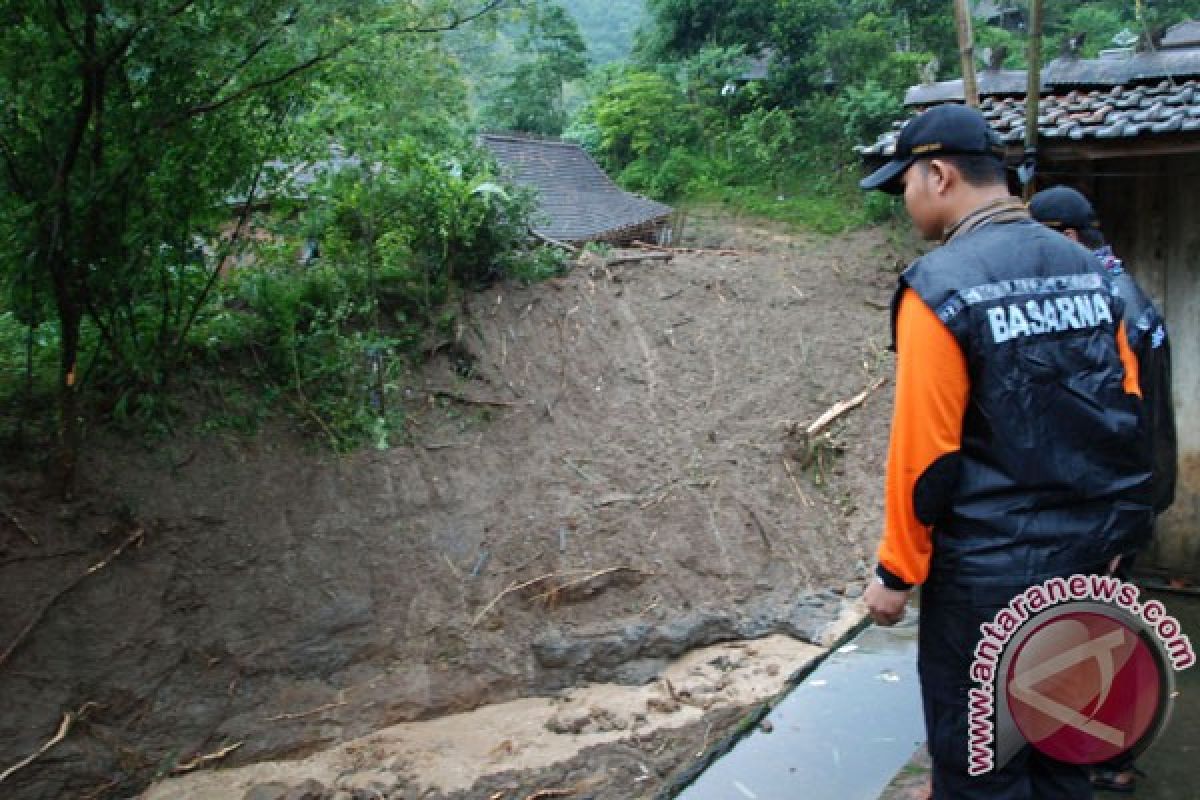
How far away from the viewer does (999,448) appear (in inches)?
92.4

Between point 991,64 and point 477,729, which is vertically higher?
point 991,64

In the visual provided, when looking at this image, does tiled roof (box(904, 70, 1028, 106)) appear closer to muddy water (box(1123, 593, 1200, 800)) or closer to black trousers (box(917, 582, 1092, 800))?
muddy water (box(1123, 593, 1200, 800))

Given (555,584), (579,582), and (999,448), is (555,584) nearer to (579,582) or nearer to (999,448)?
(579,582)

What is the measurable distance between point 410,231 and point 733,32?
43.8 feet

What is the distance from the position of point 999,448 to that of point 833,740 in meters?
2.67

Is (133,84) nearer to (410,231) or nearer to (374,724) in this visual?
(410,231)

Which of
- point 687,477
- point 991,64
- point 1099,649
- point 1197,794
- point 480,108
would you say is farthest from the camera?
point 480,108

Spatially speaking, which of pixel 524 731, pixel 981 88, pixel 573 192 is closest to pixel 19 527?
pixel 524 731

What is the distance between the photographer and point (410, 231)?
835 cm

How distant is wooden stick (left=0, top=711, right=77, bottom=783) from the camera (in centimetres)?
488

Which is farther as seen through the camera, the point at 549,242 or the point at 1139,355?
the point at 549,242

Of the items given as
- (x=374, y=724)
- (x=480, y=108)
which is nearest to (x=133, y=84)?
(x=374, y=724)

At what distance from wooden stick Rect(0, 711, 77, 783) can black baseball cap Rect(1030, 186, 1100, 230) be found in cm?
522

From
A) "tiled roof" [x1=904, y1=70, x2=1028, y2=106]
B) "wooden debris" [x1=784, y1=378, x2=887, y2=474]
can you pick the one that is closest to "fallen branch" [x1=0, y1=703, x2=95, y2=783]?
"wooden debris" [x1=784, y1=378, x2=887, y2=474]
